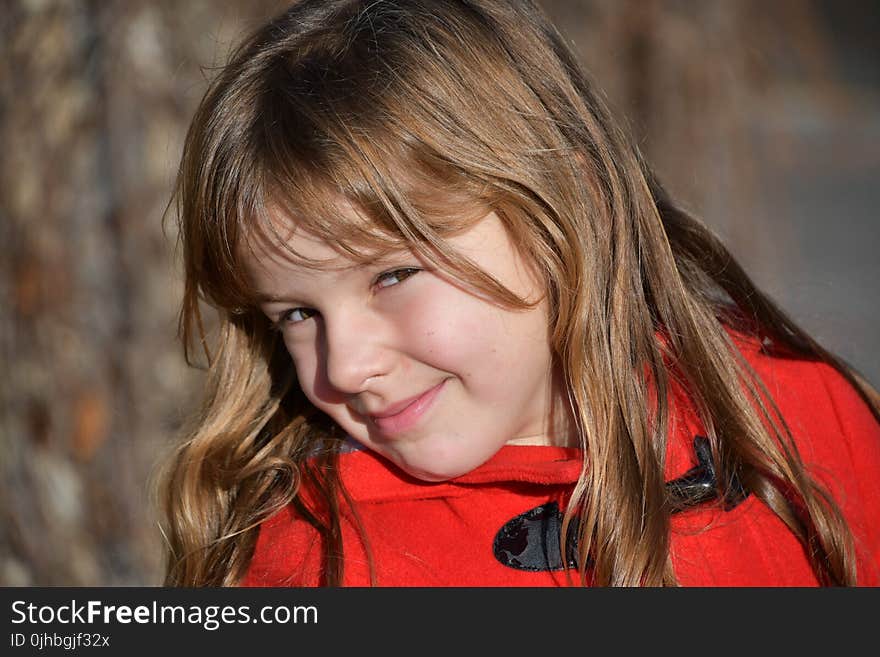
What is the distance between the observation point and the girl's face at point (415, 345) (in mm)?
1386

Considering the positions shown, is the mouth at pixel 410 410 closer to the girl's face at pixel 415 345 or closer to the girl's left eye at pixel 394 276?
the girl's face at pixel 415 345

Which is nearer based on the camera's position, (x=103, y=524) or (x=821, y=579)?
(x=821, y=579)

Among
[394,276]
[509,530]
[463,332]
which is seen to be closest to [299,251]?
[394,276]

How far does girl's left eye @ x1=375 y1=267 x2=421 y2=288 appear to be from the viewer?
4.56ft

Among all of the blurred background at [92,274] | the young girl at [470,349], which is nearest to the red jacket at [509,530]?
the young girl at [470,349]

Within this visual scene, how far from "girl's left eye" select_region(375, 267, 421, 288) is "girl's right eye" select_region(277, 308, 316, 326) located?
0.13 m

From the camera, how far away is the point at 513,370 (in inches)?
57.8

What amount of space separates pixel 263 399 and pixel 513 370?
0.51m

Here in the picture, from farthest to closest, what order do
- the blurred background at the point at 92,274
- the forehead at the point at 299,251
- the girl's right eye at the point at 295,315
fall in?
the blurred background at the point at 92,274
the girl's right eye at the point at 295,315
the forehead at the point at 299,251

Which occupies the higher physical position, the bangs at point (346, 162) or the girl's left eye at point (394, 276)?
the bangs at point (346, 162)

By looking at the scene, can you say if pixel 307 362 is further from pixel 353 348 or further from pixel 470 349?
pixel 470 349

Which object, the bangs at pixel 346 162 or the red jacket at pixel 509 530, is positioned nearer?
the bangs at pixel 346 162
